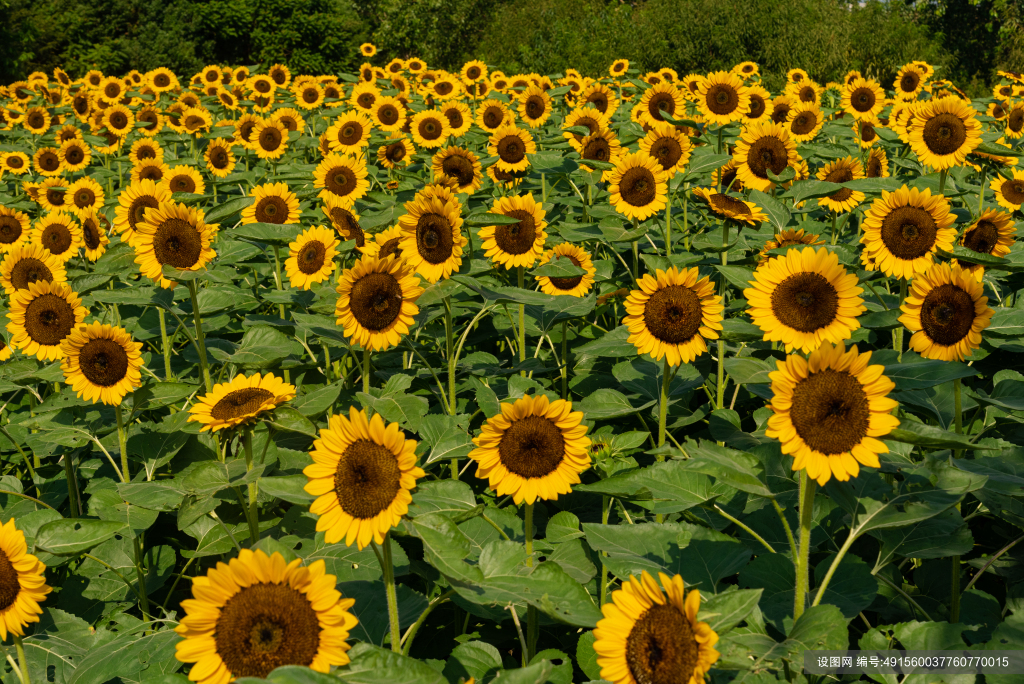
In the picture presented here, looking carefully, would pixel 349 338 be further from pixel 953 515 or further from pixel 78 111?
pixel 78 111

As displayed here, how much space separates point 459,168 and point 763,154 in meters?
2.11

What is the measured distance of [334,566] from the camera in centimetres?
234

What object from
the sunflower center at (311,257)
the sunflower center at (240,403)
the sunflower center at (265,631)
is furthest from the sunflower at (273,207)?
the sunflower center at (265,631)

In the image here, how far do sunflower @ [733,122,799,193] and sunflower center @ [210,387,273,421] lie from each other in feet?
12.1

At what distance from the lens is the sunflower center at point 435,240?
3352 mm

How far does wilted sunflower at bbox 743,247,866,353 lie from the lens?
250cm

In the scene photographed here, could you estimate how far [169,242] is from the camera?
334 centimetres

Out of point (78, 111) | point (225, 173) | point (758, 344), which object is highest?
point (78, 111)

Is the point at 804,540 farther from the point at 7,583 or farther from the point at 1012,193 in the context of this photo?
the point at 1012,193

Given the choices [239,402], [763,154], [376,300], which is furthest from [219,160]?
[239,402]

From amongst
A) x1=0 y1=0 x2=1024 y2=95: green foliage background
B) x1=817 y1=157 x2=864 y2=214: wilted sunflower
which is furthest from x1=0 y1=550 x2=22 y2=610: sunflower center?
x1=0 y1=0 x2=1024 y2=95: green foliage background

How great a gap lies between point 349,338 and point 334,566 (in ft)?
3.83

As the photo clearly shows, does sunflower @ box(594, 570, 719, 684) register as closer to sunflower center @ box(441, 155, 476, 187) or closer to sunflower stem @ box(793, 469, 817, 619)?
sunflower stem @ box(793, 469, 817, 619)

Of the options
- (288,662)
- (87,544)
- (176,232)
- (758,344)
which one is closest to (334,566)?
(288,662)
